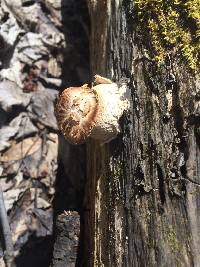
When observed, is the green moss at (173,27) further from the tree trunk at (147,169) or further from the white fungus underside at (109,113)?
the white fungus underside at (109,113)

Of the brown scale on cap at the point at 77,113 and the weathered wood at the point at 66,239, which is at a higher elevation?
the brown scale on cap at the point at 77,113

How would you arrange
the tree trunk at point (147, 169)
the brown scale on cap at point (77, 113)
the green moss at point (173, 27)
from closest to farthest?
the tree trunk at point (147, 169)
the green moss at point (173, 27)
the brown scale on cap at point (77, 113)

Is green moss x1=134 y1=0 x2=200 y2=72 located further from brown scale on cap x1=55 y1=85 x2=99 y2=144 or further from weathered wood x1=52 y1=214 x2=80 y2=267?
weathered wood x1=52 y1=214 x2=80 y2=267

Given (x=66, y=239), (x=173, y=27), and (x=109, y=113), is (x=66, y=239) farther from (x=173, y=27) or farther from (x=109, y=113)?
(x=173, y=27)

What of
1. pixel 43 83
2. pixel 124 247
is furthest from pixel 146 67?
pixel 43 83

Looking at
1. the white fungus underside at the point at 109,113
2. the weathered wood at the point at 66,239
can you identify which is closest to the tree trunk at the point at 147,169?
the white fungus underside at the point at 109,113

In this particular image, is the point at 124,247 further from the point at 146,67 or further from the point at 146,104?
the point at 146,67

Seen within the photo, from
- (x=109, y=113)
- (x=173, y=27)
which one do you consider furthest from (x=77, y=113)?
(x=173, y=27)

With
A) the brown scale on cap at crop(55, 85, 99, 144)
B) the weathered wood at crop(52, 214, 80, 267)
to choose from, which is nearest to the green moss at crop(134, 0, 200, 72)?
the brown scale on cap at crop(55, 85, 99, 144)
